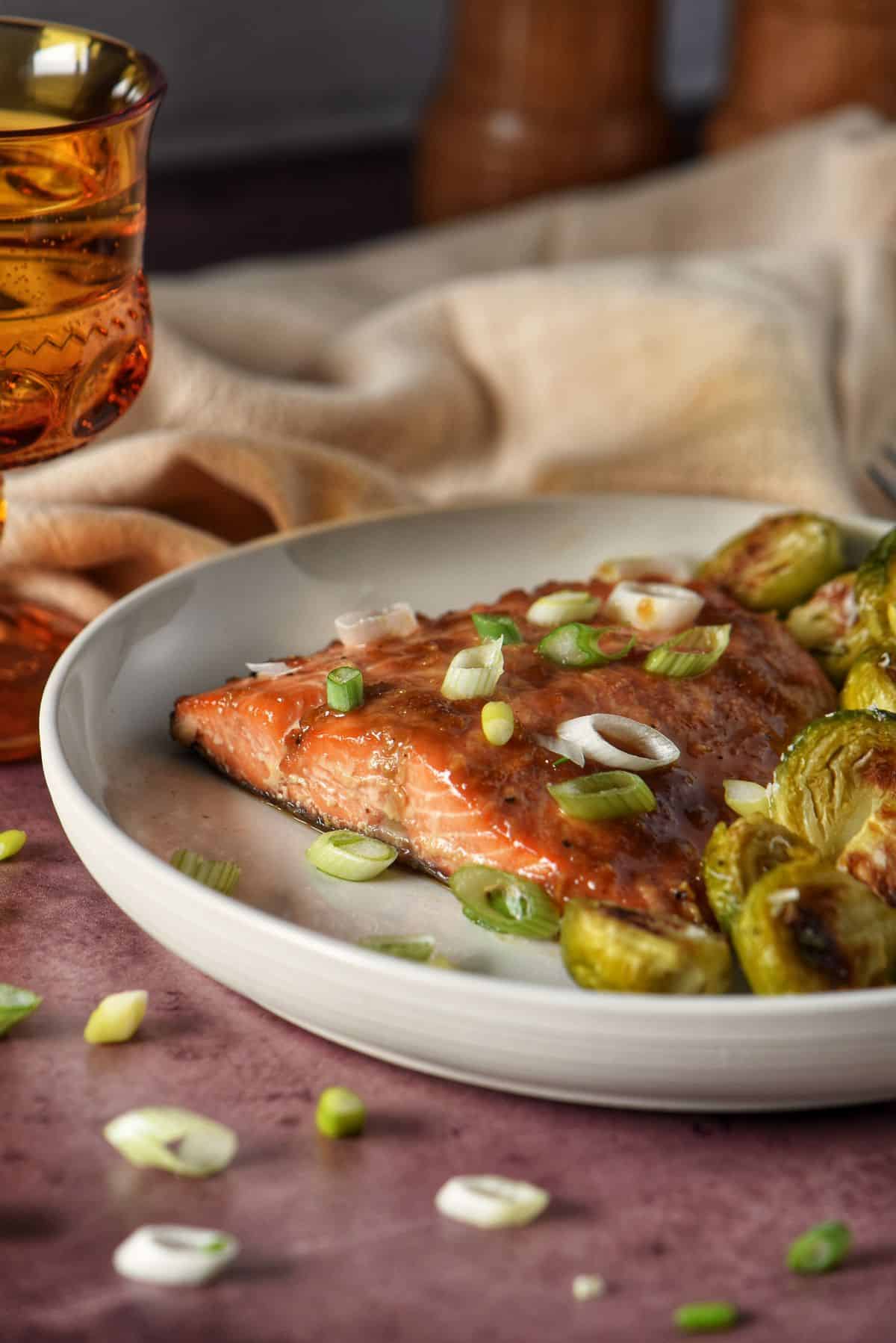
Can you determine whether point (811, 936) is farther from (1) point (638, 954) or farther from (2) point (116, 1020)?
(2) point (116, 1020)

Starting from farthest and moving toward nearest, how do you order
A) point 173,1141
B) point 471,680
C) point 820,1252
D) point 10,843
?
point 10,843 < point 471,680 < point 173,1141 < point 820,1252

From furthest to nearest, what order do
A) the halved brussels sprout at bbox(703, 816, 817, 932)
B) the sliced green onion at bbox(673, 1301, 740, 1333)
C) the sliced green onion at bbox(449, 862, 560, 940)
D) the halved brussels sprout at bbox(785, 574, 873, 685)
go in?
1. the halved brussels sprout at bbox(785, 574, 873, 685)
2. the sliced green onion at bbox(449, 862, 560, 940)
3. the halved brussels sprout at bbox(703, 816, 817, 932)
4. the sliced green onion at bbox(673, 1301, 740, 1333)

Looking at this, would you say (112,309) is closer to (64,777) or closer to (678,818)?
(64,777)

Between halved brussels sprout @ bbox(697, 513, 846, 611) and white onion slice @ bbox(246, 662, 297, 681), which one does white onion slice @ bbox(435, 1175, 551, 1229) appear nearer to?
white onion slice @ bbox(246, 662, 297, 681)

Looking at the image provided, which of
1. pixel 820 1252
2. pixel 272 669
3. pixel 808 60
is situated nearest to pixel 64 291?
pixel 272 669

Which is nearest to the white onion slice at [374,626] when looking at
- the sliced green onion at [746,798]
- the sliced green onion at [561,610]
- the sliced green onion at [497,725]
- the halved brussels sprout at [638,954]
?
the sliced green onion at [561,610]

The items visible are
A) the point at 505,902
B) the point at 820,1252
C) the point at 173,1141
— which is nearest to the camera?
the point at 820,1252

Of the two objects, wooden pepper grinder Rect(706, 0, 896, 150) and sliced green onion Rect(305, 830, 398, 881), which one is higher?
wooden pepper grinder Rect(706, 0, 896, 150)

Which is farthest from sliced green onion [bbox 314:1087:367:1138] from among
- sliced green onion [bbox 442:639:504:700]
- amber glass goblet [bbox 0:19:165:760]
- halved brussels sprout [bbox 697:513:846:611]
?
halved brussels sprout [bbox 697:513:846:611]
